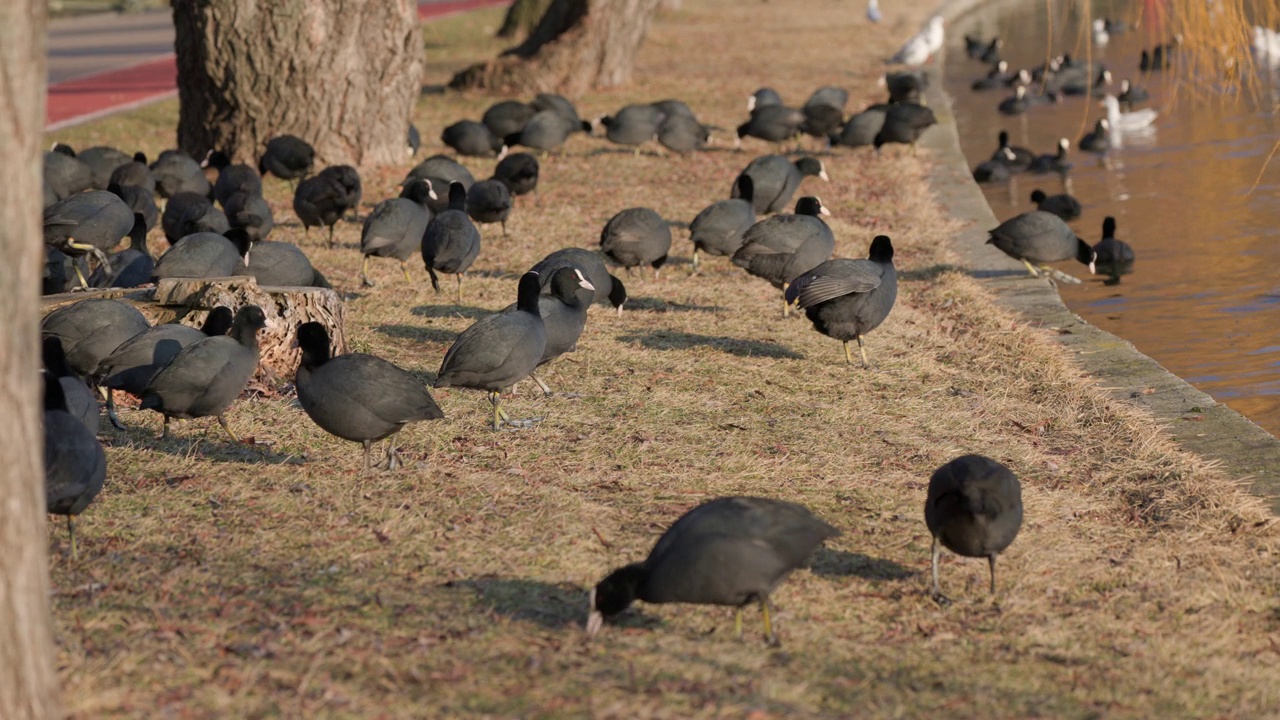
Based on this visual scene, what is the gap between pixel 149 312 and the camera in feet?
29.3

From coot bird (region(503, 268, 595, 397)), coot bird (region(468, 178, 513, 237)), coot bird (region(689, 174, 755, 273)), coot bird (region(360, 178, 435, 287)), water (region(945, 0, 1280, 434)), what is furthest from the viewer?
coot bird (region(468, 178, 513, 237))

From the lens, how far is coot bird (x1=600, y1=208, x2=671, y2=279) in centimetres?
1129

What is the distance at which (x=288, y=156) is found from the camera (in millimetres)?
14414

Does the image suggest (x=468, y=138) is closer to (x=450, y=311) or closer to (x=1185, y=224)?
(x=450, y=311)

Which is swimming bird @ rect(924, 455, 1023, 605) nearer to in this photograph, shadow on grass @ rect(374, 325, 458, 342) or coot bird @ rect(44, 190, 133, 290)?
shadow on grass @ rect(374, 325, 458, 342)

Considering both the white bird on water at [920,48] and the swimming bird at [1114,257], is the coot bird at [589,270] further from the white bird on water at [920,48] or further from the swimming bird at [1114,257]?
the white bird on water at [920,48]

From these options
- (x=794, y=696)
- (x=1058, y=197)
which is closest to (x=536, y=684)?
(x=794, y=696)

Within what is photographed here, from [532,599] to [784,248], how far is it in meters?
5.44

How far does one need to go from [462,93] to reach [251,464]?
16781mm

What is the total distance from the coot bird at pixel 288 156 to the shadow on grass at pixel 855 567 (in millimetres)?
9806

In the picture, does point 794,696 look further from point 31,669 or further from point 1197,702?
point 31,669

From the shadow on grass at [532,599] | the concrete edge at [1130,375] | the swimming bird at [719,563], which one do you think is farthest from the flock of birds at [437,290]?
the concrete edge at [1130,375]

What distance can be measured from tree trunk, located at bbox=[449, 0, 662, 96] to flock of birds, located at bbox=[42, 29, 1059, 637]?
5.67 meters

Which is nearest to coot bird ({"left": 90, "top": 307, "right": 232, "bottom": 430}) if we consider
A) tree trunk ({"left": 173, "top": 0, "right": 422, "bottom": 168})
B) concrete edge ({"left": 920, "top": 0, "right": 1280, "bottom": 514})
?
concrete edge ({"left": 920, "top": 0, "right": 1280, "bottom": 514})
